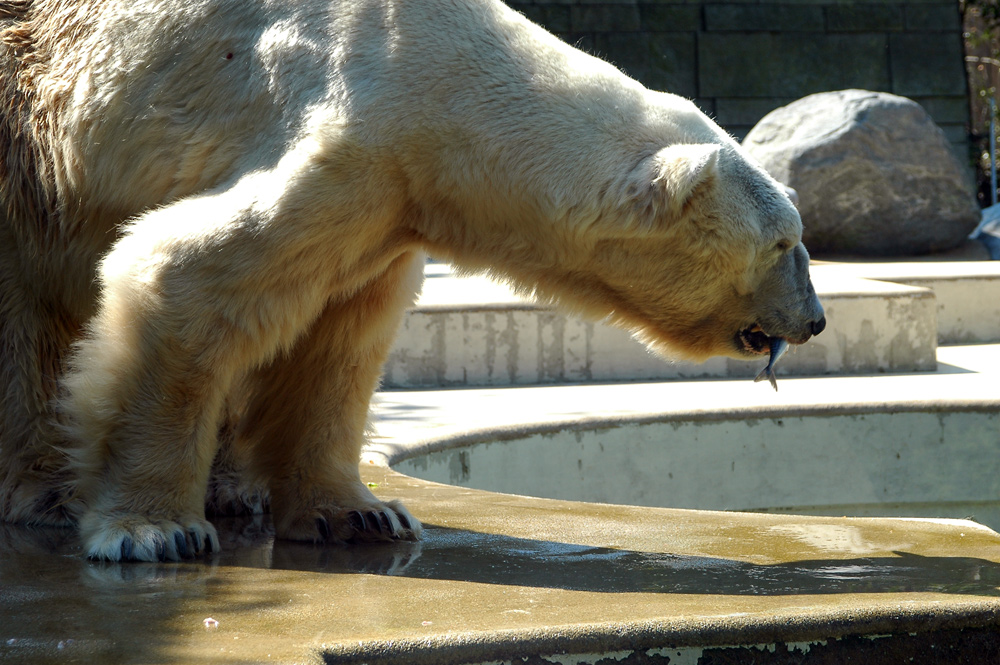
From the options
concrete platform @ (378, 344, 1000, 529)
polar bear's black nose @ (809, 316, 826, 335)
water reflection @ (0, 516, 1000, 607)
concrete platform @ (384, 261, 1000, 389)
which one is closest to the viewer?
water reflection @ (0, 516, 1000, 607)

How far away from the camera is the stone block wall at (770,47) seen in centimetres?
1330

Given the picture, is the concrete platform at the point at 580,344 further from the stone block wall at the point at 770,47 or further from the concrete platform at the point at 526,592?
the stone block wall at the point at 770,47

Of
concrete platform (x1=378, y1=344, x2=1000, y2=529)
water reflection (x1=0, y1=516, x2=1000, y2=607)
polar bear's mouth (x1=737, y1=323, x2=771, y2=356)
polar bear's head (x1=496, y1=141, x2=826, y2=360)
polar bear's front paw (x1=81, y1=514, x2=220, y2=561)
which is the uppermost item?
polar bear's head (x1=496, y1=141, x2=826, y2=360)

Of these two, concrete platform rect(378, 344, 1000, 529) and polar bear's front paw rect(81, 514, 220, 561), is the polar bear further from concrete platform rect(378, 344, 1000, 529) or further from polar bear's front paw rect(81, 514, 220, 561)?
concrete platform rect(378, 344, 1000, 529)

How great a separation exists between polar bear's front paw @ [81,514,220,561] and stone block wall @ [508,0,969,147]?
10414mm

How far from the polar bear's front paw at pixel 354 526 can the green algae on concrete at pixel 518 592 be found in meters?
0.08

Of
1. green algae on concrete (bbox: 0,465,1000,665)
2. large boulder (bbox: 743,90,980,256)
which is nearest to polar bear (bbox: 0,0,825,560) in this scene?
green algae on concrete (bbox: 0,465,1000,665)

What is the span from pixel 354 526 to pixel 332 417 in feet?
1.14

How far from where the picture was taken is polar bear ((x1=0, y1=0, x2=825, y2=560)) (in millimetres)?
3139

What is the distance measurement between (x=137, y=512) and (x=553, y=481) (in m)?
2.82

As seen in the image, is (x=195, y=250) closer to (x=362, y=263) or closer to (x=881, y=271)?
(x=362, y=263)

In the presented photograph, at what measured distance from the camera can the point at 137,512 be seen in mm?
3262

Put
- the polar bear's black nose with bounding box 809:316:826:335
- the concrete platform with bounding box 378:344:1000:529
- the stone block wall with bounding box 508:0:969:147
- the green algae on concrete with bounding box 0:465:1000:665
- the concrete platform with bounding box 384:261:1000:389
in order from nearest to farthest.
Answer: the green algae on concrete with bounding box 0:465:1000:665
the polar bear's black nose with bounding box 809:316:826:335
the concrete platform with bounding box 378:344:1000:529
the concrete platform with bounding box 384:261:1000:389
the stone block wall with bounding box 508:0:969:147

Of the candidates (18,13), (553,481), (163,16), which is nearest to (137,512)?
(163,16)
